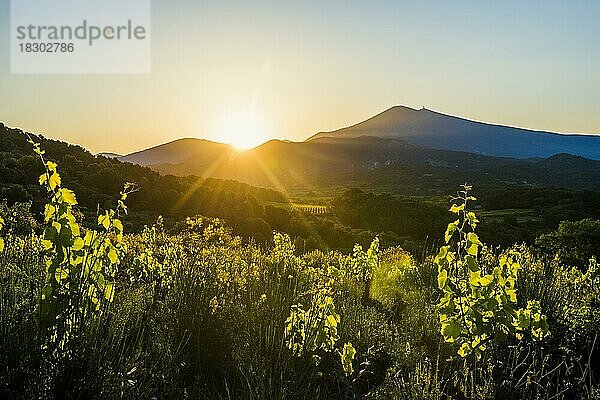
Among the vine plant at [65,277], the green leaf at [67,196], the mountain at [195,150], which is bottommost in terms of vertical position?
the vine plant at [65,277]

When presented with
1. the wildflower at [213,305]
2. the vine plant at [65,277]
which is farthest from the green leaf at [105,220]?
the wildflower at [213,305]

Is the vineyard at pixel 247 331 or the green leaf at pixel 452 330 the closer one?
the vineyard at pixel 247 331

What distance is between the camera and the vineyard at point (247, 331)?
2922 millimetres

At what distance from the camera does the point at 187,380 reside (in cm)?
402

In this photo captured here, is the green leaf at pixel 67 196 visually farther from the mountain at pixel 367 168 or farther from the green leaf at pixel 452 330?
the mountain at pixel 367 168

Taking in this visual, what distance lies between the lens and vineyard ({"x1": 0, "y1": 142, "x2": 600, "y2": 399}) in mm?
2922

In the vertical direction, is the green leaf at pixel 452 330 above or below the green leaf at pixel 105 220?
below

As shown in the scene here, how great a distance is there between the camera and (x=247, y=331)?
13.9 feet

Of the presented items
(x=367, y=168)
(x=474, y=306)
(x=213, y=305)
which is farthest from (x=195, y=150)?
(x=474, y=306)

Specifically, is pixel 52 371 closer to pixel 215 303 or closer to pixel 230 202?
pixel 215 303

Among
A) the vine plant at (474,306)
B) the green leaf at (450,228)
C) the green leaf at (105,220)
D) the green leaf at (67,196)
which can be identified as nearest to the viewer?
the green leaf at (67,196)

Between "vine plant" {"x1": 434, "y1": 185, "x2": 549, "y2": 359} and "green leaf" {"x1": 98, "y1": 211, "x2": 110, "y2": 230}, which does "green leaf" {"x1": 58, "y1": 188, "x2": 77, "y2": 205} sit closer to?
"green leaf" {"x1": 98, "y1": 211, "x2": 110, "y2": 230}

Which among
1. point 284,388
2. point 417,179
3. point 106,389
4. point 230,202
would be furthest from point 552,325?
point 417,179

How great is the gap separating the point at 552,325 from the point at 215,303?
349cm
